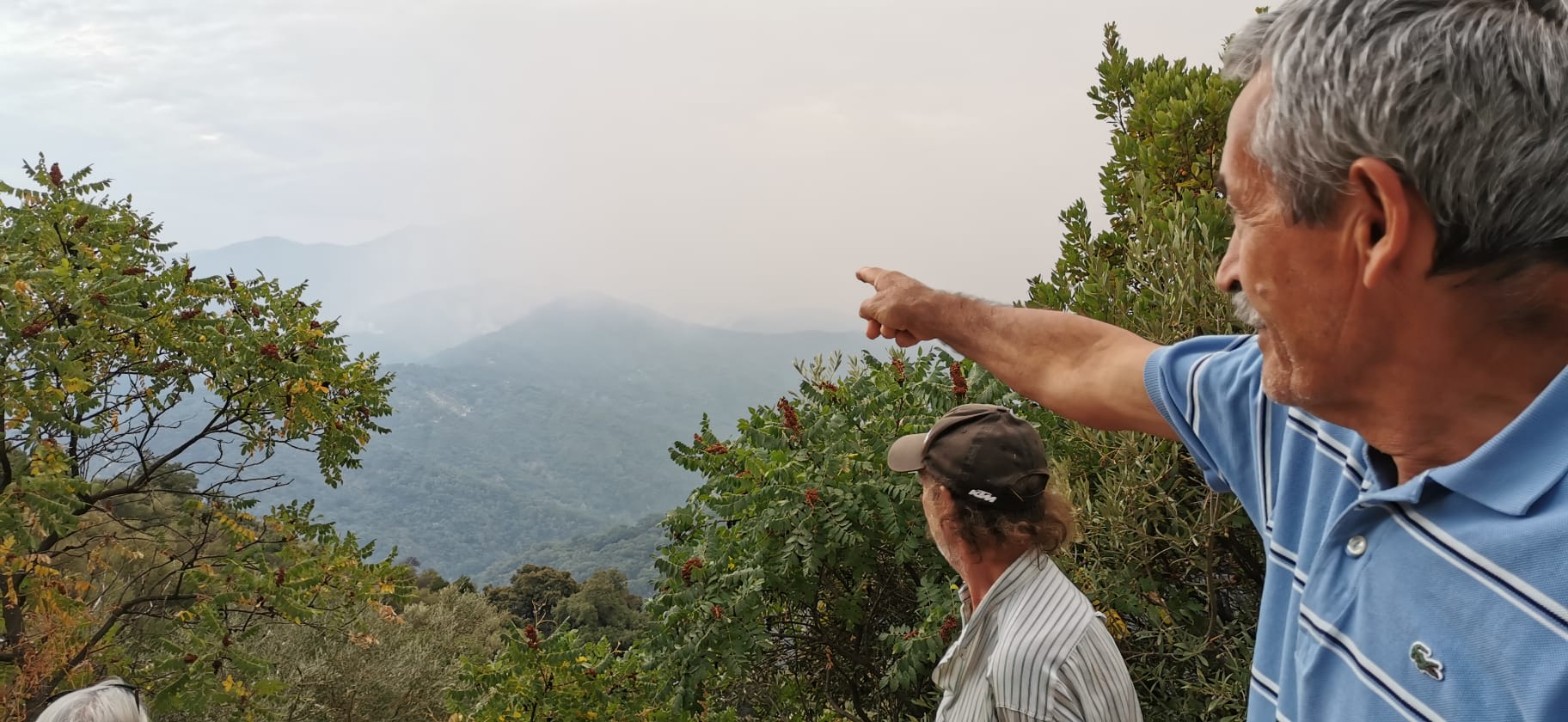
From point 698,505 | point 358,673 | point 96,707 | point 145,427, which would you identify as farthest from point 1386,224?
point 358,673

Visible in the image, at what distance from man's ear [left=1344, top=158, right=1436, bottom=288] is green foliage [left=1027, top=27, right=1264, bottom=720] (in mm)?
2479

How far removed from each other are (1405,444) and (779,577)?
3207 millimetres

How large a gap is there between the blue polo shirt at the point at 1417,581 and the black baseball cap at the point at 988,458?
1.18 metres

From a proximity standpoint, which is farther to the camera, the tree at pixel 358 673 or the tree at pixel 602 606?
the tree at pixel 602 606

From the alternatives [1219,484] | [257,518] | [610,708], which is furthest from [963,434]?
[257,518]

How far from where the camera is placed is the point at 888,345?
510 centimetres

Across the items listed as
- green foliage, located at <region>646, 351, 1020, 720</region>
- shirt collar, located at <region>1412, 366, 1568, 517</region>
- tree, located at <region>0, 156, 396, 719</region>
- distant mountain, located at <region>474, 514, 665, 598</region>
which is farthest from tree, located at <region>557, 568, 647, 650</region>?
distant mountain, located at <region>474, 514, 665, 598</region>

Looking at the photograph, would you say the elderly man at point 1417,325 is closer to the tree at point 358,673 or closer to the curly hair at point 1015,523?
the curly hair at point 1015,523

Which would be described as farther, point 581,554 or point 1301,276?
point 581,554

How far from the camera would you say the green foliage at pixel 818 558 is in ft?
12.5

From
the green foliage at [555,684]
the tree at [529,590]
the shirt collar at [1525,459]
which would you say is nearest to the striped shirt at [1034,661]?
the shirt collar at [1525,459]

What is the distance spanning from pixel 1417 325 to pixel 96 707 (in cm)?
339

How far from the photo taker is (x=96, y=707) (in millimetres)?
2803

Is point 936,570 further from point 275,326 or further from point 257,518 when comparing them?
point 257,518
